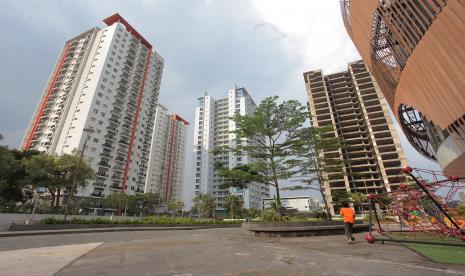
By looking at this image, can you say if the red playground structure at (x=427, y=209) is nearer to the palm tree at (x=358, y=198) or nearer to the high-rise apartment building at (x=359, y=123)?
the palm tree at (x=358, y=198)

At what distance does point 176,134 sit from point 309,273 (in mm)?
117663

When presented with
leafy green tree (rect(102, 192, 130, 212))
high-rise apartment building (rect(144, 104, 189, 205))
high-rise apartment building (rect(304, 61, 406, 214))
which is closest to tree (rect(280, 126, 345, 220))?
high-rise apartment building (rect(304, 61, 406, 214))

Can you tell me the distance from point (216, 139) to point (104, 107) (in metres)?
53.7

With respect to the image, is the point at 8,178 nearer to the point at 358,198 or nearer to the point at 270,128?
the point at 270,128

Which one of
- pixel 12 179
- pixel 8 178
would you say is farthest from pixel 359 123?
pixel 8 178

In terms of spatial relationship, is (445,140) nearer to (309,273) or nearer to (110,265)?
(309,273)

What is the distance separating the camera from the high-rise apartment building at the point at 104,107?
→ 204 feet

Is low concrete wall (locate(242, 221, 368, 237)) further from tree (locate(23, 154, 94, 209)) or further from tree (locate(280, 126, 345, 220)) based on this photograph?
tree (locate(23, 154, 94, 209))

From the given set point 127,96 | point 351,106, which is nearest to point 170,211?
point 127,96

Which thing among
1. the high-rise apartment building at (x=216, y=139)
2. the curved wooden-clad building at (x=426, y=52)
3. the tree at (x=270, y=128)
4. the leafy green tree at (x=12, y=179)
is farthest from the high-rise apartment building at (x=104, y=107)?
the curved wooden-clad building at (x=426, y=52)

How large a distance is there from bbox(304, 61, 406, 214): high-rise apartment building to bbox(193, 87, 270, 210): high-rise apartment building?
34.9m

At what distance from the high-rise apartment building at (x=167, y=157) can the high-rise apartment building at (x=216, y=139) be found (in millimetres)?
12154

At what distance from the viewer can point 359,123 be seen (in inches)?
2953

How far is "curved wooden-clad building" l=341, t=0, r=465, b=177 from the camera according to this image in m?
8.02
